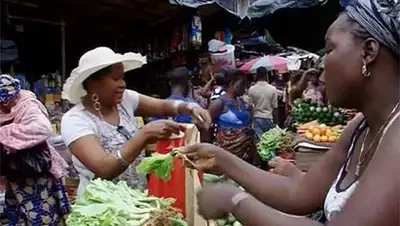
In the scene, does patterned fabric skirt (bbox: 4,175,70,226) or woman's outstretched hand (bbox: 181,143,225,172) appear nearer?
woman's outstretched hand (bbox: 181,143,225,172)

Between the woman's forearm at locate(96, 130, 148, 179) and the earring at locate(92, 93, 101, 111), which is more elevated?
the earring at locate(92, 93, 101, 111)

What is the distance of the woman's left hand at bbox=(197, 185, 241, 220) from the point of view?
6.29 feet

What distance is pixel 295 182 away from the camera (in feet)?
7.62

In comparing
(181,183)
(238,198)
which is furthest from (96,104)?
(238,198)

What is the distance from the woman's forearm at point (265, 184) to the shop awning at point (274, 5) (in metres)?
2.69

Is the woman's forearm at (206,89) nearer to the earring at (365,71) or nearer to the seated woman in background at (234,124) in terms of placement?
the seated woman in background at (234,124)

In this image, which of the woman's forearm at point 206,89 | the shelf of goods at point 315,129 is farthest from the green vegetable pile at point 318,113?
the woman's forearm at point 206,89

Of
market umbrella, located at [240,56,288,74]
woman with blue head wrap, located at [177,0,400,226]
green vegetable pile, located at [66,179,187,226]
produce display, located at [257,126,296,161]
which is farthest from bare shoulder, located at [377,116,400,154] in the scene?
market umbrella, located at [240,56,288,74]

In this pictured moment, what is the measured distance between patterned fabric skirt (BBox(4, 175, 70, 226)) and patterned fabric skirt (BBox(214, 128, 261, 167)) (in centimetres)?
356

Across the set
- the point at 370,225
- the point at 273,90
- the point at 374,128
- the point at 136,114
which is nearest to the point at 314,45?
the point at 136,114

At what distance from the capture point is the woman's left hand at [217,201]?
6.29 ft

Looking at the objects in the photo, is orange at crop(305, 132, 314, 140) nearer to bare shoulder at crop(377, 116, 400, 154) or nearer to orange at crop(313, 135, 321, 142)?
orange at crop(313, 135, 321, 142)

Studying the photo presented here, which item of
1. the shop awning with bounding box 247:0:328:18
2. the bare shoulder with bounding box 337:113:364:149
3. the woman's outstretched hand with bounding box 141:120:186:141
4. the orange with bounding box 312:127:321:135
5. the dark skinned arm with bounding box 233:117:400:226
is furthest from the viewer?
the shop awning with bounding box 247:0:328:18

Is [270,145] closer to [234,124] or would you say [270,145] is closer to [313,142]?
[234,124]
